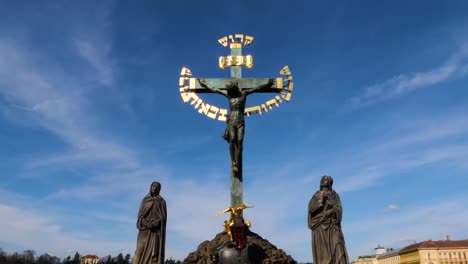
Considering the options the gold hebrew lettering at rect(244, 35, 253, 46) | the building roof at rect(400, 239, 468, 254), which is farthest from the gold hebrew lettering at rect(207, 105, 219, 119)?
the building roof at rect(400, 239, 468, 254)

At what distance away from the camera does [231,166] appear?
13109 mm

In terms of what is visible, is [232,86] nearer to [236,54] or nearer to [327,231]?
[236,54]

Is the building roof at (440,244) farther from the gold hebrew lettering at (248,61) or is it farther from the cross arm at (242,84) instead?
the gold hebrew lettering at (248,61)

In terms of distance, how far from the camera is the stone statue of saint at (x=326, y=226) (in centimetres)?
916

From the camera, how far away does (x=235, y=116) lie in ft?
43.4

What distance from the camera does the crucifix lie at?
13016mm

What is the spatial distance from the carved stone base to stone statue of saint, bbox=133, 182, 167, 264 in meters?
2.21

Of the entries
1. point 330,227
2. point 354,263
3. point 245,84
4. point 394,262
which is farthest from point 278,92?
point 354,263

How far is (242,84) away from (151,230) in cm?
580

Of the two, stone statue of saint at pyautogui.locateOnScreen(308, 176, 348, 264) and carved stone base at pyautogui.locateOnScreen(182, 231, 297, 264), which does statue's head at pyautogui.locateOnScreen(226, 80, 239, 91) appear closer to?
carved stone base at pyautogui.locateOnScreen(182, 231, 297, 264)

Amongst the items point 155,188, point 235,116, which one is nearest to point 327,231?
point 155,188

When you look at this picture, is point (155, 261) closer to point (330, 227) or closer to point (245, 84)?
point (330, 227)

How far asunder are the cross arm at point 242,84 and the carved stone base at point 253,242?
4.47 meters

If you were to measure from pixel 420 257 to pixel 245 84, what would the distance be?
66354mm
